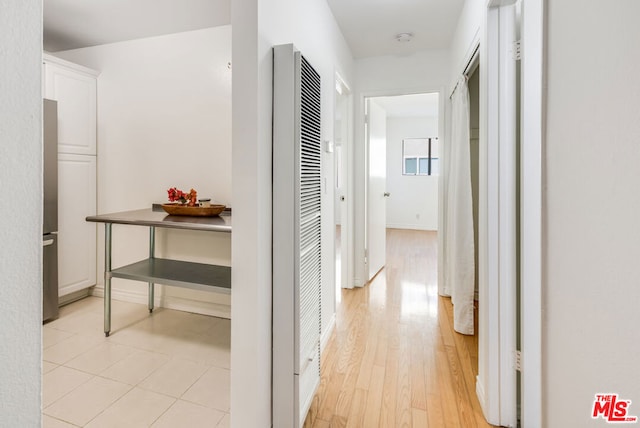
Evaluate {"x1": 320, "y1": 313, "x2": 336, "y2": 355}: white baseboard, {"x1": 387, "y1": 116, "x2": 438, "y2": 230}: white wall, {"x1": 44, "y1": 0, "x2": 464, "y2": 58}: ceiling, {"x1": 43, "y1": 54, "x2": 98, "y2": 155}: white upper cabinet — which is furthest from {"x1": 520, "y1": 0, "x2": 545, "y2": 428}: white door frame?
{"x1": 387, "y1": 116, "x2": 438, "y2": 230}: white wall

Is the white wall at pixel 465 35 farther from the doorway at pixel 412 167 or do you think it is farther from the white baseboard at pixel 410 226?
the white baseboard at pixel 410 226

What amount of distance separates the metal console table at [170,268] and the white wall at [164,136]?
29cm

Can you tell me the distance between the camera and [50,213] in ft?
8.86

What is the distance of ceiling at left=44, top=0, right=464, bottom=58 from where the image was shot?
8.17 ft

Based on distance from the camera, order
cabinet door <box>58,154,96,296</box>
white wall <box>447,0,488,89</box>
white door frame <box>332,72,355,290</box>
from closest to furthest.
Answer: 1. white wall <box>447,0,488,89</box>
2. cabinet door <box>58,154,96,296</box>
3. white door frame <box>332,72,355,290</box>

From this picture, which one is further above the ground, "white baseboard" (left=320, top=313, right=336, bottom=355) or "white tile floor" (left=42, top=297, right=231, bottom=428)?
"white baseboard" (left=320, top=313, right=336, bottom=355)

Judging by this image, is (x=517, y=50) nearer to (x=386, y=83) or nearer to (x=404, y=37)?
(x=404, y=37)

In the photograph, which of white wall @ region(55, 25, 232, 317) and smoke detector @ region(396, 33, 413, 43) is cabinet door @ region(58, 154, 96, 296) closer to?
white wall @ region(55, 25, 232, 317)

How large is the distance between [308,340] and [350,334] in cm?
102

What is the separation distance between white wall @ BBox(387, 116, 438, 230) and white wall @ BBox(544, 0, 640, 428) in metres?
6.87

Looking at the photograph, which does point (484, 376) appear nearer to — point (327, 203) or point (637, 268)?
point (637, 268)

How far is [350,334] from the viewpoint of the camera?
2.57 metres

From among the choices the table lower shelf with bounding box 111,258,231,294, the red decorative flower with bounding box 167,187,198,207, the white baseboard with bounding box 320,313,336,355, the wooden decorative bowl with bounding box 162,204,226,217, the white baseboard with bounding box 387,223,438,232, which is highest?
the red decorative flower with bounding box 167,187,198,207

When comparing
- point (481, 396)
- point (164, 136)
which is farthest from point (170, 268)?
point (481, 396)
